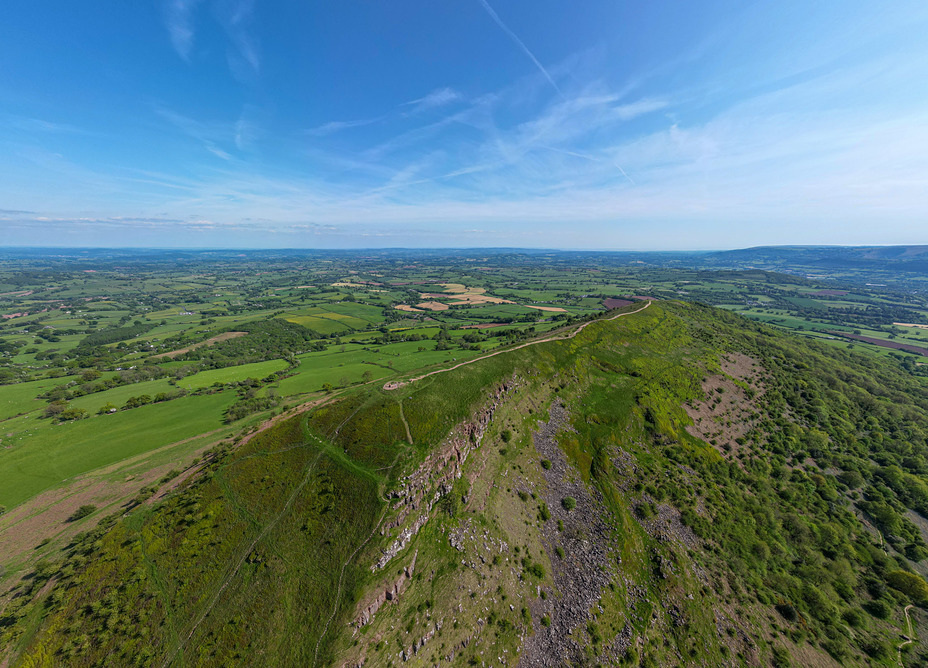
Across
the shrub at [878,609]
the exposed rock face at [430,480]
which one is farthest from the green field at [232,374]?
the shrub at [878,609]

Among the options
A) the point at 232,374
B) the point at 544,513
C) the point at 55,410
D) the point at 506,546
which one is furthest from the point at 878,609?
the point at 55,410

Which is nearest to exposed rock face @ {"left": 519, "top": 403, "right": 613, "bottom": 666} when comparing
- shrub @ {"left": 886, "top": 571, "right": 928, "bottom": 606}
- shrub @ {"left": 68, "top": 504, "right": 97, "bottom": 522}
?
shrub @ {"left": 886, "top": 571, "right": 928, "bottom": 606}

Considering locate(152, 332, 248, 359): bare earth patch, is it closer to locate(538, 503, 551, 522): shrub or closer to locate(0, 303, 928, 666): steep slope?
locate(0, 303, 928, 666): steep slope

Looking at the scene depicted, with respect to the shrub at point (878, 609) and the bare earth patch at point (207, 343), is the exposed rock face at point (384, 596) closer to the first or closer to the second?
the shrub at point (878, 609)

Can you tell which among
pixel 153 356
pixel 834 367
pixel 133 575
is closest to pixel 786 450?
pixel 834 367

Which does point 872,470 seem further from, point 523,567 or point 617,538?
point 523,567

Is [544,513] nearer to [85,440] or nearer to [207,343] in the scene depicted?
[85,440]
